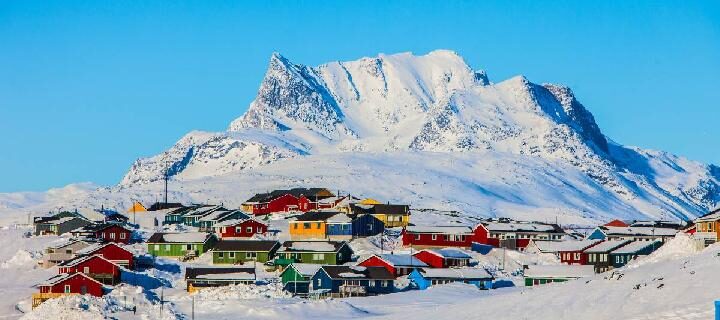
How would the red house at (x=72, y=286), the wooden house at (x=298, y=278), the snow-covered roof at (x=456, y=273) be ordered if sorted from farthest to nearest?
the snow-covered roof at (x=456, y=273), the wooden house at (x=298, y=278), the red house at (x=72, y=286)

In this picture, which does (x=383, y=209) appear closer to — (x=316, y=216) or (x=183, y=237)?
(x=316, y=216)

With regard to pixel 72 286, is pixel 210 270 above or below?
above

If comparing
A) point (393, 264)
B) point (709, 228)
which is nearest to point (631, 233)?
point (393, 264)

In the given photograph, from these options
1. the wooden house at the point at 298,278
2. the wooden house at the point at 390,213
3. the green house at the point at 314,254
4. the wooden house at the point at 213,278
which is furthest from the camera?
the wooden house at the point at 390,213

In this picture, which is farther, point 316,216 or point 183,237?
point 316,216

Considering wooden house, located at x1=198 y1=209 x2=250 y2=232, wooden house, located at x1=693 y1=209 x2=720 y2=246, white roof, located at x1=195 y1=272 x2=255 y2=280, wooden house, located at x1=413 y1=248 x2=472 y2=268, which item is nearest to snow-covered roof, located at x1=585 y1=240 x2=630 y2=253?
wooden house, located at x1=413 y1=248 x2=472 y2=268

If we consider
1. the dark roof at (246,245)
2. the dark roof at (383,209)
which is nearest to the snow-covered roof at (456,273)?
the dark roof at (246,245)

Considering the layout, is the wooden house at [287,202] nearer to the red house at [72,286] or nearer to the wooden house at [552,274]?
the wooden house at [552,274]
